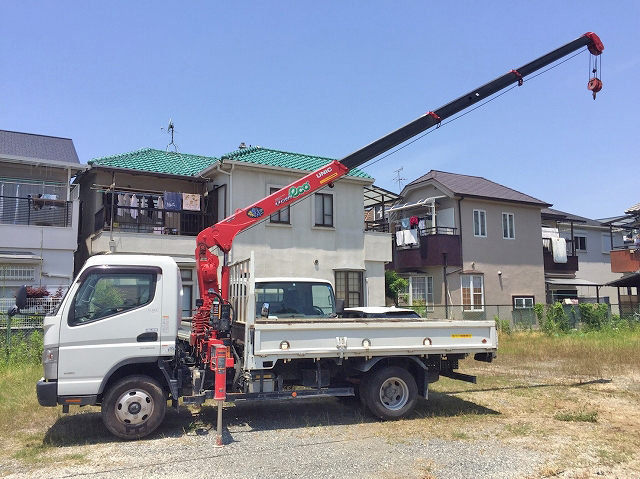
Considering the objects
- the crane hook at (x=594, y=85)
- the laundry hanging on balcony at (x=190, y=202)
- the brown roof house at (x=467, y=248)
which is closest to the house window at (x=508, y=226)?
the brown roof house at (x=467, y=248)

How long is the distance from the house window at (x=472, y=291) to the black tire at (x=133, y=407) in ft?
68.9

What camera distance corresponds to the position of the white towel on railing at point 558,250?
30578 mm

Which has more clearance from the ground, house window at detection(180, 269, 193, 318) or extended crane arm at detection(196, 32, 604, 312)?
extended crane arm at detection(196, 32, 604, 312)

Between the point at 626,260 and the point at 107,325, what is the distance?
28.6 m

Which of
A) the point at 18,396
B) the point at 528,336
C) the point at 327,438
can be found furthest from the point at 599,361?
the point at 18,396

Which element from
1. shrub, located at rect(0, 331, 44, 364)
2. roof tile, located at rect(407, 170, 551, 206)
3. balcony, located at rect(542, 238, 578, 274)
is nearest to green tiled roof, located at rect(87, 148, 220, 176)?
shrub, located at rect(0, 331, 44, 364)

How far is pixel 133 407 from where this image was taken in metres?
7.37

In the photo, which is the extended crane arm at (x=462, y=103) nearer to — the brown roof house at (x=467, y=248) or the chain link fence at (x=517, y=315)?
the chain link fence at (x=517, y=315)

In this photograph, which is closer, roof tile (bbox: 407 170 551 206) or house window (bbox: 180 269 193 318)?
house window (bbox: 180 269 193 318)

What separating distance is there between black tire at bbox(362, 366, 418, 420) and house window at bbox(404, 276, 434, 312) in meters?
18.5

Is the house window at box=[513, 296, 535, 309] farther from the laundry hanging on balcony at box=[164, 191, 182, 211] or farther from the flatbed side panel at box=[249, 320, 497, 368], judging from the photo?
the flatbed side panel at box=[249, 320, 497, 368]

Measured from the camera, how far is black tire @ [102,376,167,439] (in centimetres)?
729

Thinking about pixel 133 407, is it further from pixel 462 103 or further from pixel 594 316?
pixel 594 316

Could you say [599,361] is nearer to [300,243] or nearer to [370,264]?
[370,264]
